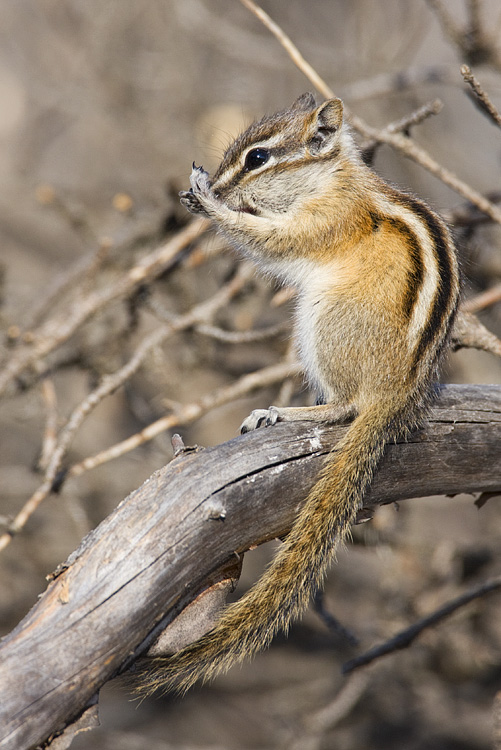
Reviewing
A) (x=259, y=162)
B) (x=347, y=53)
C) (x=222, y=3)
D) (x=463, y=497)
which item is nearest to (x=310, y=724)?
(x=463, y=497)

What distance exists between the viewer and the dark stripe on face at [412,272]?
91.9 inches

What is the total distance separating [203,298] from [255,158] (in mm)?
2388

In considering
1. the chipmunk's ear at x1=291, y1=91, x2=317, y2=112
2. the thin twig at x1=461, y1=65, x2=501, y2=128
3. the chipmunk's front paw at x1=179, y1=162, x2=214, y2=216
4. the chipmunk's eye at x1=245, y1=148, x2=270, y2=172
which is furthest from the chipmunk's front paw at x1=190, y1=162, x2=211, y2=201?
the thin twig at x1=461, y1=65, x2=501, y2=128

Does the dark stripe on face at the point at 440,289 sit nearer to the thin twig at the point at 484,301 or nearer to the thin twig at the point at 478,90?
the thin twig at the point at 478,90

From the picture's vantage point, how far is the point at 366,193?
274 centimetres

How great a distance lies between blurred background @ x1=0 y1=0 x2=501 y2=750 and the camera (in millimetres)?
3686

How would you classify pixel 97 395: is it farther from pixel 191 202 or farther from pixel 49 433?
pixel 191 202

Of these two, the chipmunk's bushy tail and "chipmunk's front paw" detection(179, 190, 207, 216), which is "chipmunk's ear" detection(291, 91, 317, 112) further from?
the chipmunk's bushy tail

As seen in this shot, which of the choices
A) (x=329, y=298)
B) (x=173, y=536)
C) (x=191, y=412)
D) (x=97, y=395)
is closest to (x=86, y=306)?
(x=97, y=395)

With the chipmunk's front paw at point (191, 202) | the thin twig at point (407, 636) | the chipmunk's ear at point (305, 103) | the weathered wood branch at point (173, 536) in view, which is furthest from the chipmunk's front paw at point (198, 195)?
the thin twig at point (407, 636)

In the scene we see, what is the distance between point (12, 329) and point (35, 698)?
2.08 meters

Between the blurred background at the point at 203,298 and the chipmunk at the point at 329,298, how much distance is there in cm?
55

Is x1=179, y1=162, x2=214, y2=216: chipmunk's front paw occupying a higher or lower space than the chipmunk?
higher

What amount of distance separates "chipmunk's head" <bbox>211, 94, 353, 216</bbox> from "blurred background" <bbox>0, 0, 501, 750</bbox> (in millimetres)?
541
